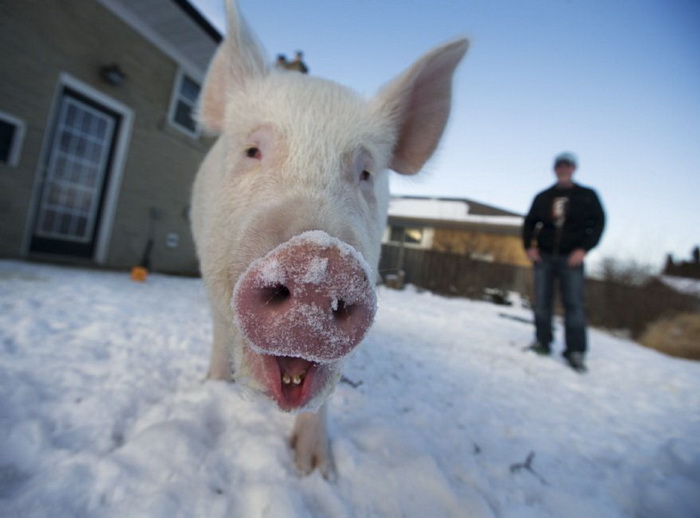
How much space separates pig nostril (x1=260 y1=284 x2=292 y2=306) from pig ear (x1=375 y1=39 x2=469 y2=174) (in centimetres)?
128

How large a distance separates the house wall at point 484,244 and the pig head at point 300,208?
688 inches

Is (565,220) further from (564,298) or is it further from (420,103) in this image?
(420,103)

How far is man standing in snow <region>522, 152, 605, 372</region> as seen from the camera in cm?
394

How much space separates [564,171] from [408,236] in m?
18.2

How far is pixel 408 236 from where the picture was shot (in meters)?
22.2

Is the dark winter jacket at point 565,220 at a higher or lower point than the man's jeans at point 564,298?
higher

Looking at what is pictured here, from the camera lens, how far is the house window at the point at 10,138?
191 inches

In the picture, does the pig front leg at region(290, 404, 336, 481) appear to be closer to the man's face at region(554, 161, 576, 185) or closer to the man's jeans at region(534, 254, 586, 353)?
the man's jeans at region(534, 254, 586, 353)

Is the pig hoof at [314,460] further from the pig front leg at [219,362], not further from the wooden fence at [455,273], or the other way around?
the wooden fence at [455,273]

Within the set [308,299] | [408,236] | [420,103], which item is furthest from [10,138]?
[408,236]

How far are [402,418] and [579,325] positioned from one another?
300cm

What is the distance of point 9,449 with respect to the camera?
4.31 feet

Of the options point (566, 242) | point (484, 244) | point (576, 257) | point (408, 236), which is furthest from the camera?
point (408, 236)

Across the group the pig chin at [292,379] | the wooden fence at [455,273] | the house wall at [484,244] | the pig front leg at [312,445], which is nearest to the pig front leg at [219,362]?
the pig front leg at [312,445]
